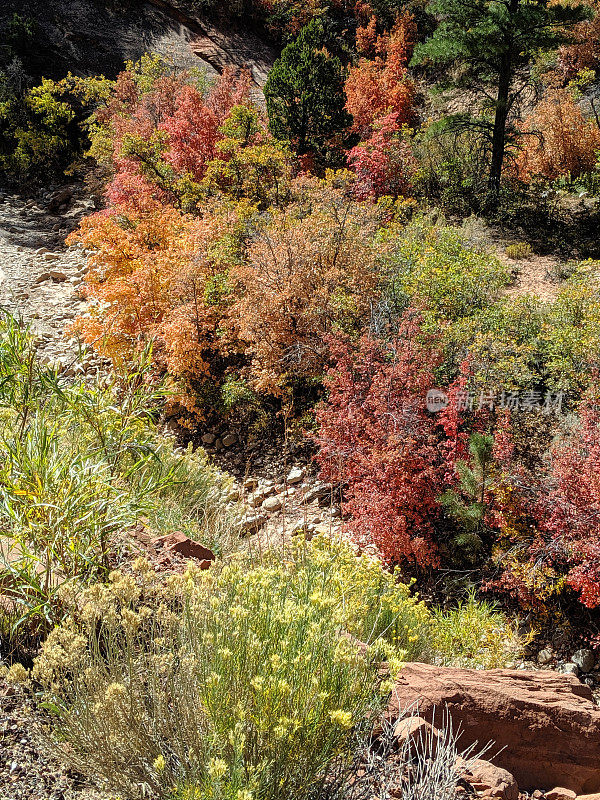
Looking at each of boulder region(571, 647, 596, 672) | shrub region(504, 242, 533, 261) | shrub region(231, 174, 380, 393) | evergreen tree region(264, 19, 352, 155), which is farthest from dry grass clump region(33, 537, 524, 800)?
evergreen tree region(264, 19, 352, 155)

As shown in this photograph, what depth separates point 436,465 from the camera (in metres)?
5.75

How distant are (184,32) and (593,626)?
22338 mm

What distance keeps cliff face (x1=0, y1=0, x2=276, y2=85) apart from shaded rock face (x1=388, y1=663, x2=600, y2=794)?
2027cm

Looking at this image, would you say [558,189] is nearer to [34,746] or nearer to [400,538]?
[400,538]

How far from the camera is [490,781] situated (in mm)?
2234

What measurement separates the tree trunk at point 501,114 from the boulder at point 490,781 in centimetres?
1127

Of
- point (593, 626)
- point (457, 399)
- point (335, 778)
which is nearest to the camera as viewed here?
point (335, 778)

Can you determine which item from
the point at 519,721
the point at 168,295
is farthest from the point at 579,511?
the point at 168,295

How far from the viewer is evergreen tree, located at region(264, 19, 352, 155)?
1227 centimetres

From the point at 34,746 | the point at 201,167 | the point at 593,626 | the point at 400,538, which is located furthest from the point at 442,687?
the point at 201,167

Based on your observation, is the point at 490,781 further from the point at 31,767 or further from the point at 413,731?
the point at 31,767

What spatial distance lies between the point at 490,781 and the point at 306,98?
13.2m

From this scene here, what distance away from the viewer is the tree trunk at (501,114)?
10.3 meters

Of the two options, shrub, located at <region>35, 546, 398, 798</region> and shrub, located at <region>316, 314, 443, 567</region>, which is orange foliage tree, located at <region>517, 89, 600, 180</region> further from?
shrub, located at <region>35, 546, 398, 798</region>
